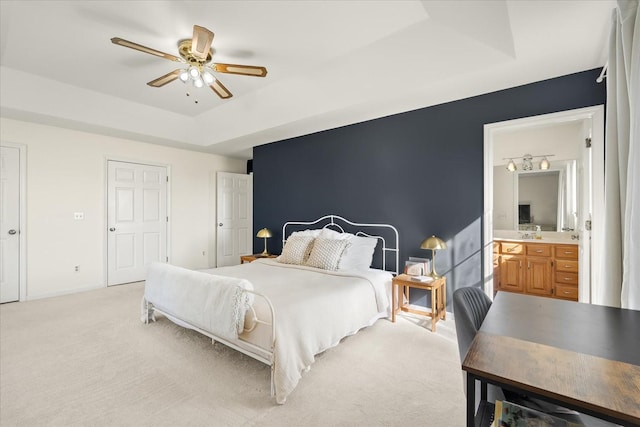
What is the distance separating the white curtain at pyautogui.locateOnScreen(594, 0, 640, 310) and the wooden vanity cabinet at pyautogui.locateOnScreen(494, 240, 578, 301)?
2553mm

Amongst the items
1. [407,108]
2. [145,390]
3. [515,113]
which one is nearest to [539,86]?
[515,113]

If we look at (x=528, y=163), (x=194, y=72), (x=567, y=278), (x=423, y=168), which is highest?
(x=194, y=72)

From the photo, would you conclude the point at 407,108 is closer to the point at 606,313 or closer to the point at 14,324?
the point at 606,313

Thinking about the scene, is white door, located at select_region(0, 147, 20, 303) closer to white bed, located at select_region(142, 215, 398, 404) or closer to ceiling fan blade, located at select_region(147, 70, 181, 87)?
white bed, located at select_region(142, 215, 398, 404)

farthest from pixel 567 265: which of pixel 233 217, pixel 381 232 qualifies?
pixel 233 217

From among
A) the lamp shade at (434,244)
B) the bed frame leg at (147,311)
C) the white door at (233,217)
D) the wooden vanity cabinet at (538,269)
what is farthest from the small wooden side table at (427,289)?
the white door at (233,217)

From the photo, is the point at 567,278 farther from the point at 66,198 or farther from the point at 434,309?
the point at 66,198

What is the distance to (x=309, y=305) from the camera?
2.31 m

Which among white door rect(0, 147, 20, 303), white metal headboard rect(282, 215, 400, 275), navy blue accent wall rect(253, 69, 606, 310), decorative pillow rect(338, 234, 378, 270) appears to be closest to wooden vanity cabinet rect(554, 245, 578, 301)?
navy blue accent wall rect(253, 69, 606, 310)

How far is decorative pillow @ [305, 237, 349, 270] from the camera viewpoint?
345 cm

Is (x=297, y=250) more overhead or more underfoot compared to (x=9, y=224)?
more underfoot

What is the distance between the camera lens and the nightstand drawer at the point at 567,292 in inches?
151

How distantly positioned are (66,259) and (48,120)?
78.7 inches

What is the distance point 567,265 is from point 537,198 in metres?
1.17
